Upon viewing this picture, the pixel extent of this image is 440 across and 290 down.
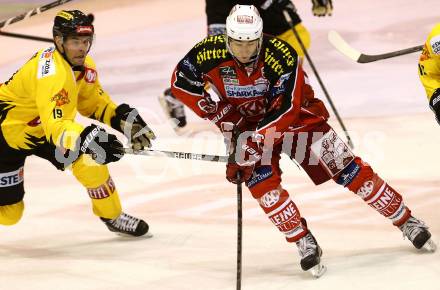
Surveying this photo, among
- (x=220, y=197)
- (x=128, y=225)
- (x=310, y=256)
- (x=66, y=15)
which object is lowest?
(x=220, y=197)

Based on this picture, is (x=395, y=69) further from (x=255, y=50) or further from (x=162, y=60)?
(x=255, y=50)

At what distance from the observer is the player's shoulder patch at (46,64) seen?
4047mm

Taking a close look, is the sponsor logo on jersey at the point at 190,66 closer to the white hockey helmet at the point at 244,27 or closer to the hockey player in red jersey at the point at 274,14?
the white hockey helmet at the point at 244,27

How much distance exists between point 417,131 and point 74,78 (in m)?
2.70

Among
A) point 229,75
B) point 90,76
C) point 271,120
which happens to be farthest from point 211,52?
point 90,76

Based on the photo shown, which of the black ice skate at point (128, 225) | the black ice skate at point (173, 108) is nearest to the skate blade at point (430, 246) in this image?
the black ice skate at point (128, 225)

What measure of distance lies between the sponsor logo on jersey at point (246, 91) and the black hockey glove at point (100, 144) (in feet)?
1.63

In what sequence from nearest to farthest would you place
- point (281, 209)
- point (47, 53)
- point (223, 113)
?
point (281, 209), point (223, 113), point (47, 53)

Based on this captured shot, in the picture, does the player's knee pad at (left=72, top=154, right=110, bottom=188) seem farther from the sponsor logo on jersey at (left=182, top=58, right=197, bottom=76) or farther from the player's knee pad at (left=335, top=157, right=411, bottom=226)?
the player's knee pad at (left=335, top=157, right=411, bottom=226)

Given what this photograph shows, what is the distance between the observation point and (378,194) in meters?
3.98

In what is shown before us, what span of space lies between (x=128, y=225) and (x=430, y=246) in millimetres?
1433

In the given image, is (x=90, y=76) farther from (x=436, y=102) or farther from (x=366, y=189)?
(x=436, y=102)

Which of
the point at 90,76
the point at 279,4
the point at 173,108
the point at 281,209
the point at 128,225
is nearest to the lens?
the point at 281,209

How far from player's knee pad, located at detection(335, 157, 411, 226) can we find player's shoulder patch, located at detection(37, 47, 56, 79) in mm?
1263
